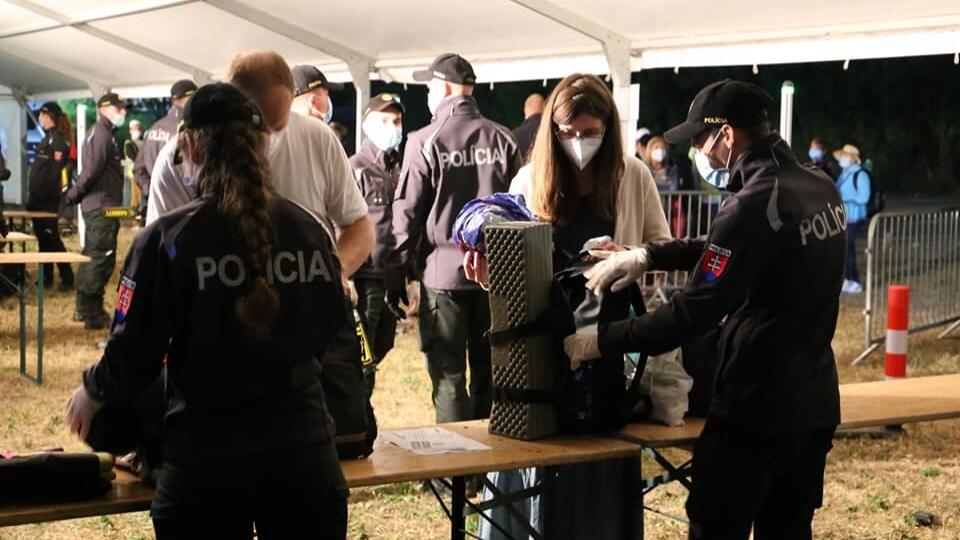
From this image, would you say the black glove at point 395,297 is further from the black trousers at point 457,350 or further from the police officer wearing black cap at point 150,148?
the police officer wearing black cap at point 150,148

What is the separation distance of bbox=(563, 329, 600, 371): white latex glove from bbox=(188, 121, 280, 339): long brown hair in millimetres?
1094

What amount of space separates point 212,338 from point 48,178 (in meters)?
12.0

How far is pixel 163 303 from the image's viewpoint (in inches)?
101

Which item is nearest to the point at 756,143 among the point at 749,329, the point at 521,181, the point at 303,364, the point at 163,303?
the point at 749,329

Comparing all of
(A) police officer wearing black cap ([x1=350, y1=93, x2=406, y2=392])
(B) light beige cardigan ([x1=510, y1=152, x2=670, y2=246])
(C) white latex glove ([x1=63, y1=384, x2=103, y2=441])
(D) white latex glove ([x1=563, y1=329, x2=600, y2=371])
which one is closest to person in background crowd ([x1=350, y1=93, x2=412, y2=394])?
(A) police officer wearing black cap ([x1=350, y1=93, x2=406, y2=392])

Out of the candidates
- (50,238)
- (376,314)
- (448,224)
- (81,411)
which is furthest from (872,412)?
(50,238)

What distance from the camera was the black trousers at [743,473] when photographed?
3301mm

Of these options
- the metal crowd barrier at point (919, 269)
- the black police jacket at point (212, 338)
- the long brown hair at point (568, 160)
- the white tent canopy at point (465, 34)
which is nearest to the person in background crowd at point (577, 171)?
the long brown hair at point (568, 160)

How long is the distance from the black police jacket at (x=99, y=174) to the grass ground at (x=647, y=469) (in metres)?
1.24

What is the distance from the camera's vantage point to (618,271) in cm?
345

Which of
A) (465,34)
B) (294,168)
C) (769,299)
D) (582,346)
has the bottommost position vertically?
(582,346)

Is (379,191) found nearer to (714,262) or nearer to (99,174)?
(714,262)

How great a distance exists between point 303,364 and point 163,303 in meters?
0.31

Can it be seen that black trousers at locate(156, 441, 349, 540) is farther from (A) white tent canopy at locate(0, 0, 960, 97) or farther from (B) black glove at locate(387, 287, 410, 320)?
(A) white tent canopy at locate(0, 0, 960, 97)
